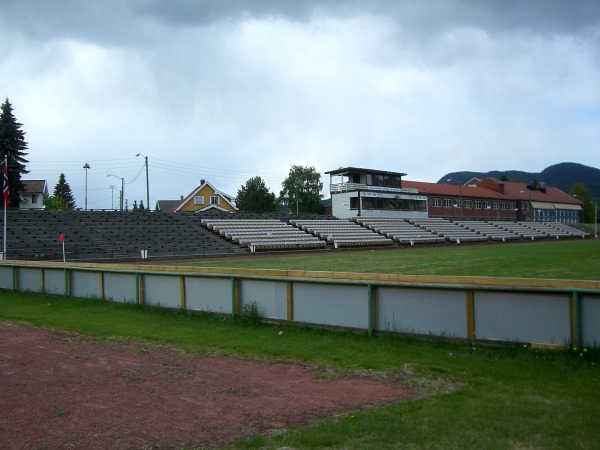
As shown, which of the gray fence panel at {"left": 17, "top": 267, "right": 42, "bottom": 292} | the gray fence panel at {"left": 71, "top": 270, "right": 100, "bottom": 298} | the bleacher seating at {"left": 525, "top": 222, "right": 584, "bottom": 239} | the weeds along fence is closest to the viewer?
the weeds along fence

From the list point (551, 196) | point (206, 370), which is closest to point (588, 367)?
point (206, 370)

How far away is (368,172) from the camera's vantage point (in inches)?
2854

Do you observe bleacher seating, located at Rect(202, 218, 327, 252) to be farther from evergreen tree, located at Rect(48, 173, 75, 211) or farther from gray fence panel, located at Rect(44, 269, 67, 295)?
evergreen tree, located at Rect(48, 173, 75, 211)

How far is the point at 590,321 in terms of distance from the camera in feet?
25.8

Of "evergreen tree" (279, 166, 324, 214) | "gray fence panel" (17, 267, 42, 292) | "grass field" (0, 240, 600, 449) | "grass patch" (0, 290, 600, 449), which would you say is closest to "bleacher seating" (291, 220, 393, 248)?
"gray fence panel" (17, 267, 42, 292)

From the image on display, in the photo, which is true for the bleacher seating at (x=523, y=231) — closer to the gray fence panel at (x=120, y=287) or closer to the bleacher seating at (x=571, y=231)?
the bleacher seating at (x=571, y=231)

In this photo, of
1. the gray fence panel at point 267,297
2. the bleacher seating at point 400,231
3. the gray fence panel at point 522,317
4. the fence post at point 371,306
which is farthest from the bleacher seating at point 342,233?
the gray fence panel at point 522,317

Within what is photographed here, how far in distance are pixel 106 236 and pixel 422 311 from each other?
36709mm

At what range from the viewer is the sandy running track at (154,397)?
5516 mm

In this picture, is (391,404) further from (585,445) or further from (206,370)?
(206,370)

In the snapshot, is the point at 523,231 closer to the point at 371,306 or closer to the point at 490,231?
the point at 490,231

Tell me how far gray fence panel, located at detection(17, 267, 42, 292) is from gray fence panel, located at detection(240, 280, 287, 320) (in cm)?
1030

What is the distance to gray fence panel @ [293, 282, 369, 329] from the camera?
1012 cm

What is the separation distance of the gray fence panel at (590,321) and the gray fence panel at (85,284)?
13.3 metres
